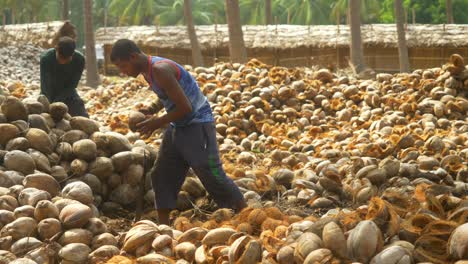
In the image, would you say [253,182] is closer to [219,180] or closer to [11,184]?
[219,180]

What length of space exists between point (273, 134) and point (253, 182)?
9.50 ft

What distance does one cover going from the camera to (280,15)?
4244 cm

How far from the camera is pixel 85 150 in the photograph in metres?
5.27

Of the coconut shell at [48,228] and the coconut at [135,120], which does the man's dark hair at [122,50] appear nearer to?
the coconut at [135,120]

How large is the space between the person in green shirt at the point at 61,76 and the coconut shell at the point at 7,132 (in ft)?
4.37

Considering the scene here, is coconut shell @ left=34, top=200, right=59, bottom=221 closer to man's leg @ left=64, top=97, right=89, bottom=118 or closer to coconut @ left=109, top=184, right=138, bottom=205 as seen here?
coconut @ left=109, top=184, right=138, bottom=205

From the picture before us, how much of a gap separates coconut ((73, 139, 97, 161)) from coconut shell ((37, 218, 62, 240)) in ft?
4.53

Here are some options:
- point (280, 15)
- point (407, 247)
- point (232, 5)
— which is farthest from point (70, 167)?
point (280, 15)

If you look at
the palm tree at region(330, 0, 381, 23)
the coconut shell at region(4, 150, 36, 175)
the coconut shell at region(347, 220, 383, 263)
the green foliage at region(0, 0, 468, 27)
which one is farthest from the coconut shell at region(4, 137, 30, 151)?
the palm tree at region(330, 0, 381, 23)

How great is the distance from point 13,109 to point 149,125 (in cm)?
118

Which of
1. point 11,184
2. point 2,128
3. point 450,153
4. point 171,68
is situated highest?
point 171,68

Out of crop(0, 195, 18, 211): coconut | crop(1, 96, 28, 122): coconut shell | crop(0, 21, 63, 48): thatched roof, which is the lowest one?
crop(0, 195, 18, 211): coconut

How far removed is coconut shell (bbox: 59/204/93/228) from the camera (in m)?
3.96

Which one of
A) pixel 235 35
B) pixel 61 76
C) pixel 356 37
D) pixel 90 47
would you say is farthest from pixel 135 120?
pixel 90 47
